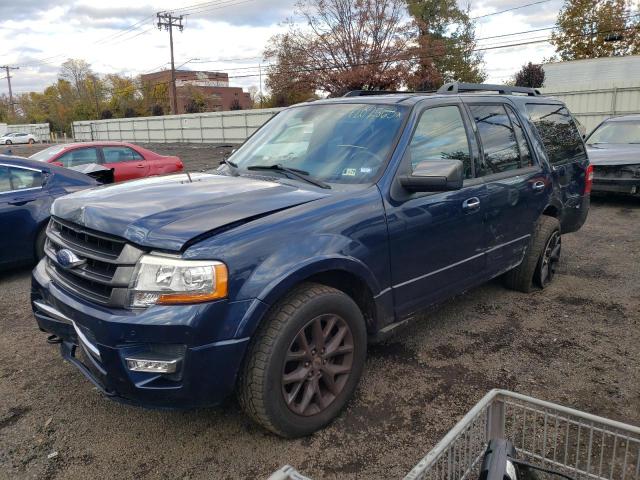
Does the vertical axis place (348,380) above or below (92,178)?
below

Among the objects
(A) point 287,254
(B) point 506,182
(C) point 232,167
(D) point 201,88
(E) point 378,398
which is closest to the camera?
(A) point 287,254

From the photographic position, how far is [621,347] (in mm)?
3896

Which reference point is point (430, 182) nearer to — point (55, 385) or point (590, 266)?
point (55, 385)

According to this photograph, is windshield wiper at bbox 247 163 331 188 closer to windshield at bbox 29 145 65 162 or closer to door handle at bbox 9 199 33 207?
door handle at bbox 9 199 33 207

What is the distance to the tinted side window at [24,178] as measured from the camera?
6016mm

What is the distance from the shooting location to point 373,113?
3.63 metres

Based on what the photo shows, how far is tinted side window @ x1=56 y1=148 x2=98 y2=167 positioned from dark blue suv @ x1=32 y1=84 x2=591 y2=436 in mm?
6885

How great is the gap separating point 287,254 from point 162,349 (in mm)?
745

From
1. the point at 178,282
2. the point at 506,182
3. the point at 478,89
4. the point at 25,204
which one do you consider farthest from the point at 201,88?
the point at 178,282

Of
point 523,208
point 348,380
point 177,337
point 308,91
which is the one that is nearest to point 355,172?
point 348,380

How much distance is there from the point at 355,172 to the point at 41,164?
471cm

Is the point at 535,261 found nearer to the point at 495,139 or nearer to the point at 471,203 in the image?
the point at 495,139

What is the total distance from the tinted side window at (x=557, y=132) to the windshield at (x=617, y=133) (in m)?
5.76

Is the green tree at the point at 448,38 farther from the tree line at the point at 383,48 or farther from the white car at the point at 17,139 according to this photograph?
the white car at the point at 17,139
